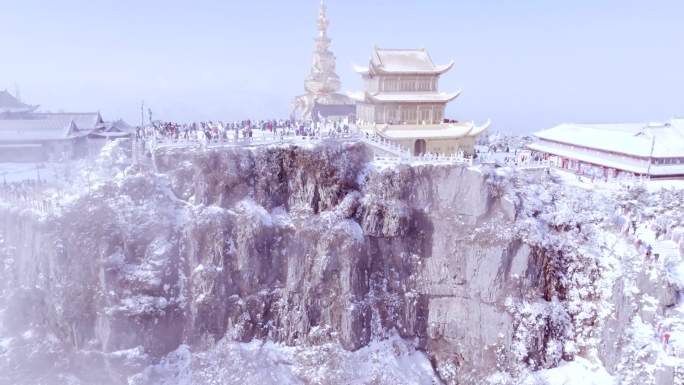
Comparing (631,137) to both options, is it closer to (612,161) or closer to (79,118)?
(612,161)

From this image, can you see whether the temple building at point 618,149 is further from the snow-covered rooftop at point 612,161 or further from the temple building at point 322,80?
the temple building at point 322,80

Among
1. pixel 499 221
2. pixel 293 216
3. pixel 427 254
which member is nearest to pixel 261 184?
pixel 293 216

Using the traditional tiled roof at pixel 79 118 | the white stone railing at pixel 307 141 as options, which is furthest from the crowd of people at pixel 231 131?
the traditional tiled roof at pixel 79 118

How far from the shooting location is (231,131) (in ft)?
163

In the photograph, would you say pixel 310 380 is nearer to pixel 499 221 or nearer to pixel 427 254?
pixel 427 254

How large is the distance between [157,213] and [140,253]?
2980mm

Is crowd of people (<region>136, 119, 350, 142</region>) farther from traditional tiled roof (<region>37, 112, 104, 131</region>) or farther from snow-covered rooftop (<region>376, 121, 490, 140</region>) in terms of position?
traditional tiled roof (<region>37, 112, 104, 131</region>)

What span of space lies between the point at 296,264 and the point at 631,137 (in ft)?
104

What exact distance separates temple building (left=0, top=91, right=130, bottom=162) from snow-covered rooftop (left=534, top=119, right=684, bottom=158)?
150ft

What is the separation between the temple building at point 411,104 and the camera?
4778 cm

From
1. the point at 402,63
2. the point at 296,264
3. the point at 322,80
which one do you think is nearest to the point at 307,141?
the point at 296,264

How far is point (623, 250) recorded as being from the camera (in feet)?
121

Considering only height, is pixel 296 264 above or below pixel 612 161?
below

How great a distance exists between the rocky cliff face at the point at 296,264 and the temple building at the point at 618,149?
9.87m
